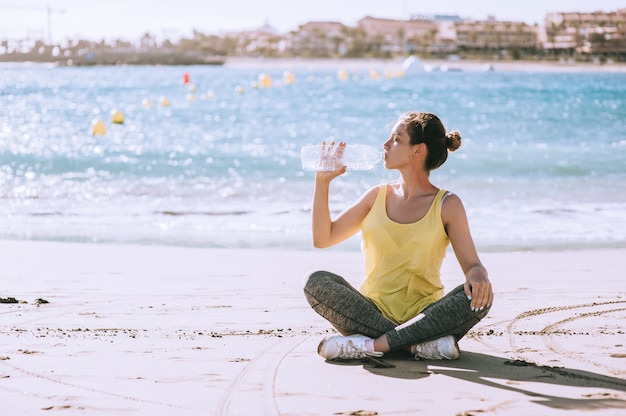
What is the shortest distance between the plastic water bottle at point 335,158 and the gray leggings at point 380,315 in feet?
1.45

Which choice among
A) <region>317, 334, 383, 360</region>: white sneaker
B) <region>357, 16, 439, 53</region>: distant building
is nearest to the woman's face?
<region>317, 334, 383, 360</region>: white sneaker

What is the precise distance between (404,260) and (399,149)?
0.45 metres

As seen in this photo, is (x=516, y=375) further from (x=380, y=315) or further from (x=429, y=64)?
(x=429, y=64)

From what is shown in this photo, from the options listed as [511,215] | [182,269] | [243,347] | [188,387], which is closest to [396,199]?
[243,347]

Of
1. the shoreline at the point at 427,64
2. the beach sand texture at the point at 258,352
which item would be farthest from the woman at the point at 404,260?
the shoreline at the point at 427,64

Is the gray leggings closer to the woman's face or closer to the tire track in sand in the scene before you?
the tire track in sand

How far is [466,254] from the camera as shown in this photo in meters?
3.87

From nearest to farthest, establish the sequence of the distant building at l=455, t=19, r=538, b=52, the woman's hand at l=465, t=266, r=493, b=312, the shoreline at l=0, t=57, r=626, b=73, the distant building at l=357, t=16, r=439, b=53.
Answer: the woman's hand at l=465, t=266, r=493, b=312 → the shoreline at l=0, t=57, r=626, b=73 → the distant building at l=455, t=19, r=538, b=52 → the distant building at l=357, t=16, r=439, b=53

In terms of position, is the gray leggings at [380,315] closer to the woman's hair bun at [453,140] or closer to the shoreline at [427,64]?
the woman's hair bun at [453,140]

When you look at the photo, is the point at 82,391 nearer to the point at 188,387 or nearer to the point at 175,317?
the point at 188,387

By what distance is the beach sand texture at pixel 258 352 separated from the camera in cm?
331

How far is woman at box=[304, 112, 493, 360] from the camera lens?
153 inches

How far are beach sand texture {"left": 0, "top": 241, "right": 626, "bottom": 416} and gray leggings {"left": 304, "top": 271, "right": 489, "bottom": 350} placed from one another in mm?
116

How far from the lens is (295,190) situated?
13.3m
